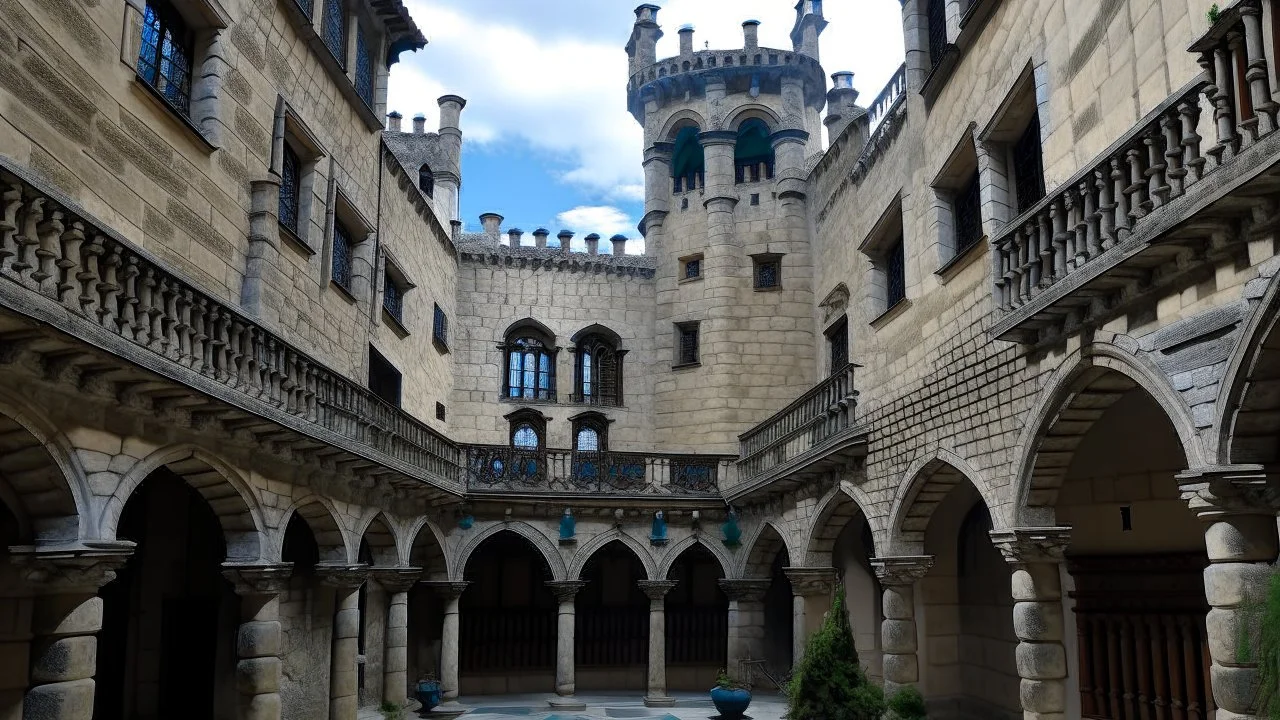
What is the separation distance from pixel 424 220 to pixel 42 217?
14.2 metres

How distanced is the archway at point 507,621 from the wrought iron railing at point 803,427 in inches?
213

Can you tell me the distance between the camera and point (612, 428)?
81.1 ft

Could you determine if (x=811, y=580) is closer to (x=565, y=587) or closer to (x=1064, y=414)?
(x=565, y=587)

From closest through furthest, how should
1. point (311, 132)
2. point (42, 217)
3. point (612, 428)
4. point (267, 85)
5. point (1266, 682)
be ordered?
point (1266, 682), point (42, 217), point (267, 85), point (311, 132), point (612, 428)

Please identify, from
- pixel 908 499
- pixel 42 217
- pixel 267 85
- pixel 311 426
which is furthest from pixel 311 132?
pixel 908 499

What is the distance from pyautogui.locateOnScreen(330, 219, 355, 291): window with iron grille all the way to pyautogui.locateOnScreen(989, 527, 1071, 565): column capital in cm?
1011

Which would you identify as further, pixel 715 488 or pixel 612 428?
pixel 612 428

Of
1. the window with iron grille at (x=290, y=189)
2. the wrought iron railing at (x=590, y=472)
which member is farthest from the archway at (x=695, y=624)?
the window with iron grille at (x=290, y=189)

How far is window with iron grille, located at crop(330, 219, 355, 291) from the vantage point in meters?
15.7

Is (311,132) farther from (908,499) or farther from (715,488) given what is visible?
(715,488)

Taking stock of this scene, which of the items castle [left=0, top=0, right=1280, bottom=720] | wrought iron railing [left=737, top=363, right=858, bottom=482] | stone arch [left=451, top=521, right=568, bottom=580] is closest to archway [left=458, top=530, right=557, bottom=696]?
castle [left=0, top=0, right=1280, bottom=720]

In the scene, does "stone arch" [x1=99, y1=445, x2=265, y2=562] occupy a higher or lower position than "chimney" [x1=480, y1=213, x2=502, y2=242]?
lower

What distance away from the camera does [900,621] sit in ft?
44.4

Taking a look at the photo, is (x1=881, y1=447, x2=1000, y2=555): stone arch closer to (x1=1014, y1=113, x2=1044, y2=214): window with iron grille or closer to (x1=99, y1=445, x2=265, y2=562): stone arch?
(x1=1014, y1=113, x2=1044, y2=214): window with iron grille
